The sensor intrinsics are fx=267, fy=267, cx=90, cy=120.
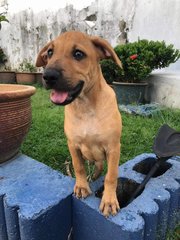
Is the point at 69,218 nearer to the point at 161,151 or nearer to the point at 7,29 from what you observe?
the point at 161,151

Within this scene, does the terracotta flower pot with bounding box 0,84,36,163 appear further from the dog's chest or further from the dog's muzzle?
the dog's muzzle

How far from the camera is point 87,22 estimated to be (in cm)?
618

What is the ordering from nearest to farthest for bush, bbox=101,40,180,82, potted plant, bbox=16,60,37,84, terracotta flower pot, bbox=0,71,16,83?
bush, bbox=101,40,180,82
potted plant, bbox=16,60,37,84
terracotta flower pot, bbox=0,71,16,83

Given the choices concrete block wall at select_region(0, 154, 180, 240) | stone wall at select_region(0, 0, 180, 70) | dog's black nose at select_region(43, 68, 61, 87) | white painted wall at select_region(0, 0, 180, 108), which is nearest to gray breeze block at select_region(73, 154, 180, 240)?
concrete block wall at select_region(0, 154, 180, 240)

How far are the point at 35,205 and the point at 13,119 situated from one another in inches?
29.7

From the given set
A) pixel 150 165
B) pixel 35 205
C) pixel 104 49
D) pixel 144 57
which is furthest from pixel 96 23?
pixel 35 205

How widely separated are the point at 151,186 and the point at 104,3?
16.0ft

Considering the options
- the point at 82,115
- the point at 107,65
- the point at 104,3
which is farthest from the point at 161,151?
the point at 104,3

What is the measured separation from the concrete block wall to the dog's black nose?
0.75 meters

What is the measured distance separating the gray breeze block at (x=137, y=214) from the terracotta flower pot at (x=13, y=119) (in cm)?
76

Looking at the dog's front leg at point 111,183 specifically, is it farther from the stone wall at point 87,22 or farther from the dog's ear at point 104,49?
the stone wall at point 87,22

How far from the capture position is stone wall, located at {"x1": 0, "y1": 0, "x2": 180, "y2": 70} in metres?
4.71

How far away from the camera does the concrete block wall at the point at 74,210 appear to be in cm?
149

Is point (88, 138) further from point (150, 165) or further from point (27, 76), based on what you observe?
point (27, 76)
